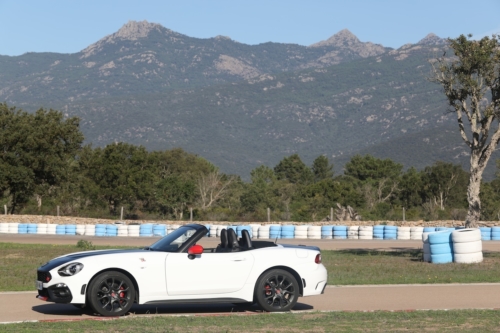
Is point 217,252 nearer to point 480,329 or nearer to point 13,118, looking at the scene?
point 480,329

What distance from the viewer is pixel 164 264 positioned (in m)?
12.3

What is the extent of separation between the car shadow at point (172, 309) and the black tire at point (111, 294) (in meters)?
0.46

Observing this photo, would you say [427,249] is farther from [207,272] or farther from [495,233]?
[495,233]

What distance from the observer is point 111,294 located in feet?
39.3

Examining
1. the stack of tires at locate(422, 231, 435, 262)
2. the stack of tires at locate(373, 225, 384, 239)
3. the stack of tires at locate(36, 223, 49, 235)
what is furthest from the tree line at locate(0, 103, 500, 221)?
the stack of tires at locate(422, 231, 435, 262)

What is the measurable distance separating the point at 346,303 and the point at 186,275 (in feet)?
10.2

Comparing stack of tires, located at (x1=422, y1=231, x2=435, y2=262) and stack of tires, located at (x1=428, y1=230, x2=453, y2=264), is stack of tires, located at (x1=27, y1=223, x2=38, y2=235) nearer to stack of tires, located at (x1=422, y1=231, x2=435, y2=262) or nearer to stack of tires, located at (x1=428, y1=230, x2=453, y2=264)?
stack of tires, located at (x1=422, y1=231, x2=435, y2=262)

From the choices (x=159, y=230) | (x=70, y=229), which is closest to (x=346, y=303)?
(x=159, y=230)

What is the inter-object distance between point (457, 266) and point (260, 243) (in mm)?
9566

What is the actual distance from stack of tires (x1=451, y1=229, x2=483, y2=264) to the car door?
1073cm

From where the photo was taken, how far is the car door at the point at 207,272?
1228 cm

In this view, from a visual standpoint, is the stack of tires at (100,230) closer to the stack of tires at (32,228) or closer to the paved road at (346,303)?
the stack of tires at (32,228)

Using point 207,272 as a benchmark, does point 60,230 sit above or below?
above

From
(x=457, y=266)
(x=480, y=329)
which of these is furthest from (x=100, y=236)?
(x=480, y=329)
